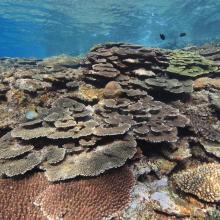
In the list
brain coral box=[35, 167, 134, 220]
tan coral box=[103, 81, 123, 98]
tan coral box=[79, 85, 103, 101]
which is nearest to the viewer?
brain coral box=[35, 167, 134, 220]

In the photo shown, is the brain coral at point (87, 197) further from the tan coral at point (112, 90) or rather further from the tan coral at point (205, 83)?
the tan coral at point (205, 83)

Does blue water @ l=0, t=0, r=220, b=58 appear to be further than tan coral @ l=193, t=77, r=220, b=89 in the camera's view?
Yes

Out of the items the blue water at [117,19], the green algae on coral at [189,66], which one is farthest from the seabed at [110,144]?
the blue water at [117,19]

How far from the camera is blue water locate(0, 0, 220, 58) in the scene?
31.6m

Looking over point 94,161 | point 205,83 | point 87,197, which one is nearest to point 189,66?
point 205,83

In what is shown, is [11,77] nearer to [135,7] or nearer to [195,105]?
[195,105]

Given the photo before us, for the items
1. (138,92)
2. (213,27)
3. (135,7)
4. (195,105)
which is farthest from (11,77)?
(213,27)

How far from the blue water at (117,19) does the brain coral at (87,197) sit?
27.2 meters

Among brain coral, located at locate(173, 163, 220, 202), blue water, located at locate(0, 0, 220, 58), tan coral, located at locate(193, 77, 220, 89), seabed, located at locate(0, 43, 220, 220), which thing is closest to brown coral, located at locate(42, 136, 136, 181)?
seabed, located at locate(0, 43, 220, 220)

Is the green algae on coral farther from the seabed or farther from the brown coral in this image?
the brown coral

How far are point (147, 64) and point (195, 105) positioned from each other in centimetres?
200

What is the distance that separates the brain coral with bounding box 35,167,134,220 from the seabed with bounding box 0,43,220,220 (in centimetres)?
1

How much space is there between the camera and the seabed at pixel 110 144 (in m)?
3.84

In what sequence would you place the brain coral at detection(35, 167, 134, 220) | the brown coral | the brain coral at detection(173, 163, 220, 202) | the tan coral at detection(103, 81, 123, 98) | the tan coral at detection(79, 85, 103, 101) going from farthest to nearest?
1. the tan coral at detection(79, 85, 103, 101)
2. the tan coral at detection(103, 81, 123, 98)
3. the brown coral
4. the brain coral at detection(173, 163, 220, 202)
5. the brain coral at detection(35, 167, 134, 220)
